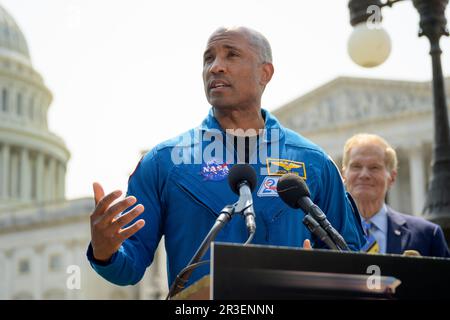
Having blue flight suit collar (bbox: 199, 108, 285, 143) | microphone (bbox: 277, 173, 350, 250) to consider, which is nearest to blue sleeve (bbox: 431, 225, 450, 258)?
blue flight suit collar (bbox: 199, 108, 285, 143)

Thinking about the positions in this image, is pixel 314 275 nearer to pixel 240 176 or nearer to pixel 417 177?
pixel 240 176

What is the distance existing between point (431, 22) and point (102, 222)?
6.73m

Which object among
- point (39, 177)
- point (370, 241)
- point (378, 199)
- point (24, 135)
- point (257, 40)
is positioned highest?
point (24, 135)

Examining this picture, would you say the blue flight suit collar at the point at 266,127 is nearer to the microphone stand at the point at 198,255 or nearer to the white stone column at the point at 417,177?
the microphone stand at the point at 198,255

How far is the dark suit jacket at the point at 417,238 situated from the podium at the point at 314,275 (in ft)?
13.6

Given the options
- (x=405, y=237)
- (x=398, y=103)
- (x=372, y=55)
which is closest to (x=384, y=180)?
(x=405, y=237)

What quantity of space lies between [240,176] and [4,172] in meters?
81.6

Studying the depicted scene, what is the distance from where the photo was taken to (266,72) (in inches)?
178

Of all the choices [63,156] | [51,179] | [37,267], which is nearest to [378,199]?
[37,267]

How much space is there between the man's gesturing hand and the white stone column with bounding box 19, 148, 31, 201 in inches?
3269

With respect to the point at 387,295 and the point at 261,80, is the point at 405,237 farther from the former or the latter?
the point at 387,295

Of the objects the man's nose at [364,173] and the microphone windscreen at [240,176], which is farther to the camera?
the man's nose at [364,173]

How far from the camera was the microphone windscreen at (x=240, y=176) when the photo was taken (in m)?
3.78

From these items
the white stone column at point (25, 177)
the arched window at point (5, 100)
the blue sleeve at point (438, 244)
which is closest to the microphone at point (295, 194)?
the blue sleeve at point (438, 244)
